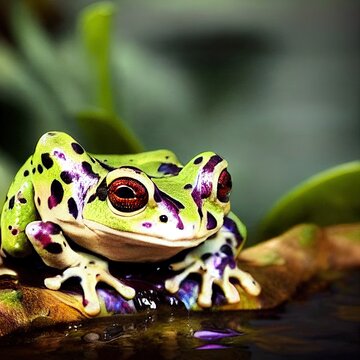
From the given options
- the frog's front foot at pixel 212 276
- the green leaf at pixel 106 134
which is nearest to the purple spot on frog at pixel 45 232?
the frog's front foot at pixel 212 276

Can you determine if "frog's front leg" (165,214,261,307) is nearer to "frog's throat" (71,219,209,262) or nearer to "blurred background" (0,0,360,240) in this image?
"frog's throat" (71,219,209,262)

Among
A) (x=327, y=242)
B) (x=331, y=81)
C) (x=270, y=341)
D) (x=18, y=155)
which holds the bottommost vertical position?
(x=270, y=341)

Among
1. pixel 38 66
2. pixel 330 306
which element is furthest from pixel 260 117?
pixel 330 306

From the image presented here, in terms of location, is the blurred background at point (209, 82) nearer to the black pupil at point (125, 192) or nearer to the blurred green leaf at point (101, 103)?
the blurred green leaf at point (101, 103)

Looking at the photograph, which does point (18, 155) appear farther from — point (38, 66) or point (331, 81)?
point (331, 81)

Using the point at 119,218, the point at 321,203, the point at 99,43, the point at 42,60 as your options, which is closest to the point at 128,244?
the point at 119,218

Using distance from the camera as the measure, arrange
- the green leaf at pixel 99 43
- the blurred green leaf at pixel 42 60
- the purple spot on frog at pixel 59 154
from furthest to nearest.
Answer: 1. the blurred green leaf at pixel 42 60
2. the green leaf at pixel 99 43
3. the purple spot on frog at pixel 59 154

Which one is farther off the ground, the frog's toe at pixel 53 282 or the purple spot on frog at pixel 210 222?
the purple spot on frog at pixel 210 222

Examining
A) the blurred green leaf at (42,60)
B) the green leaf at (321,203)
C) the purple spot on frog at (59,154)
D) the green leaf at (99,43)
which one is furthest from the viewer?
the blurred green leaf at (42,60)
